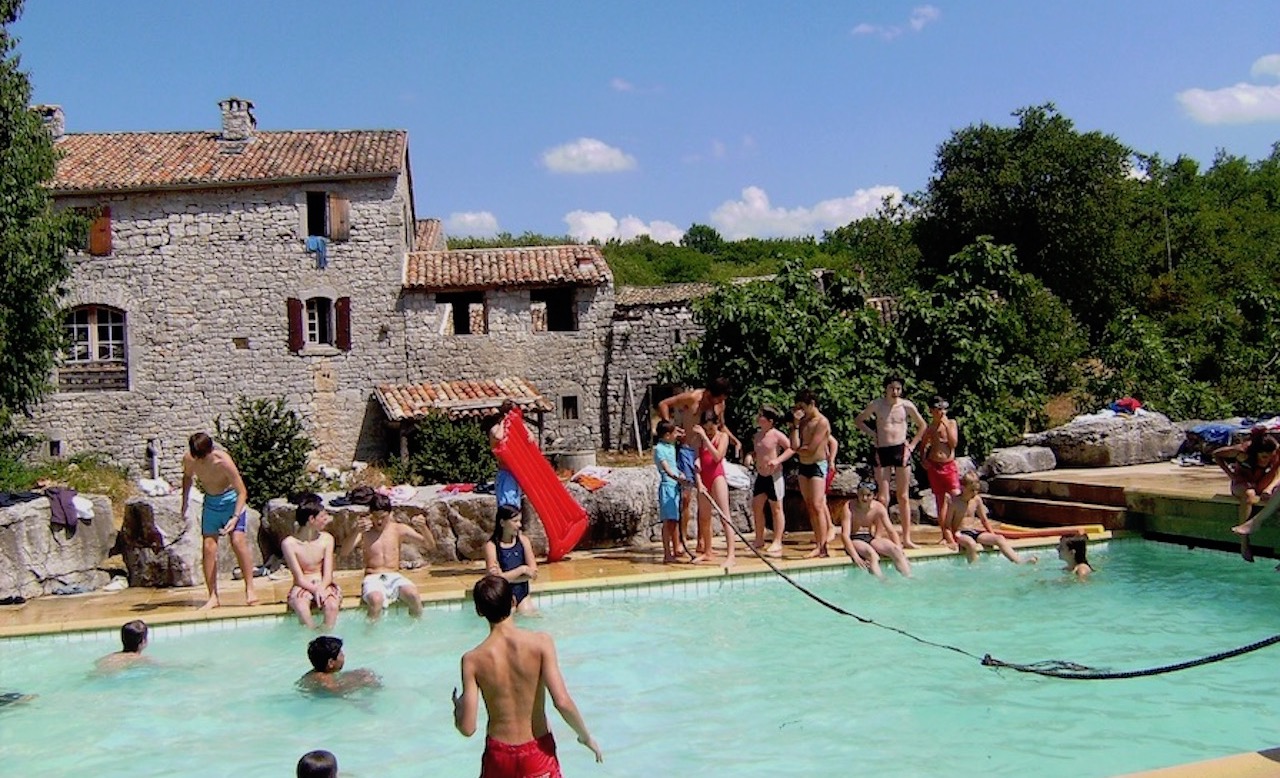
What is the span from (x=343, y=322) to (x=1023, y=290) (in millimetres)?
14398

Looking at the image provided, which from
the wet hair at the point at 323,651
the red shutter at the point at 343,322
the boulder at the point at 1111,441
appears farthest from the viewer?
the red shutter at the point at 343,322

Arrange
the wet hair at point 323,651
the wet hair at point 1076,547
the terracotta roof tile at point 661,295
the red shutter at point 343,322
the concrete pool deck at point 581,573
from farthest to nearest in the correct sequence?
the terracotta roof tile at point 661,295
the red shutter at point 343,322
the wet hair at point 1076,547
the concrete pool deck at point 581,573
the wet hair at point 323,651

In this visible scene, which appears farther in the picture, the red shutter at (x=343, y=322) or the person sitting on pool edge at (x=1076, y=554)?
the red shutter at (x=343, y=322)

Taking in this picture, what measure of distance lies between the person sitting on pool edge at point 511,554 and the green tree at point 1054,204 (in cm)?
2541

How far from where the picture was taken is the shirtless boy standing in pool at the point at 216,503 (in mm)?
9125

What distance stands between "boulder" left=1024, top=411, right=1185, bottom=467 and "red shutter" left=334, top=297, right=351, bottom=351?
48.0 ft

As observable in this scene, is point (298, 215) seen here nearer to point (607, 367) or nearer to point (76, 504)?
point (607, 367)

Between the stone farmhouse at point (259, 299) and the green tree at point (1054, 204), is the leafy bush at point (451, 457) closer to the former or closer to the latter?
the stone farmhouse at point (259, 299)

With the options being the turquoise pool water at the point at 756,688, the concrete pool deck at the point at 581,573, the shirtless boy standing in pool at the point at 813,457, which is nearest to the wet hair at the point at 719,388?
the shirtless boy standing in pool at the point at 813,457

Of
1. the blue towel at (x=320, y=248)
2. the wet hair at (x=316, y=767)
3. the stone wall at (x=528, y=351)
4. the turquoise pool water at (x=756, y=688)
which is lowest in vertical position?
the turquoise pool water at (x=756, y=688)

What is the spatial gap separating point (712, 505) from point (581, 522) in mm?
1389

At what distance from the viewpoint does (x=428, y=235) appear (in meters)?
30.3

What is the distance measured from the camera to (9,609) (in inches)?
380

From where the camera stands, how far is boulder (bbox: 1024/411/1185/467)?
1420 centimetres
